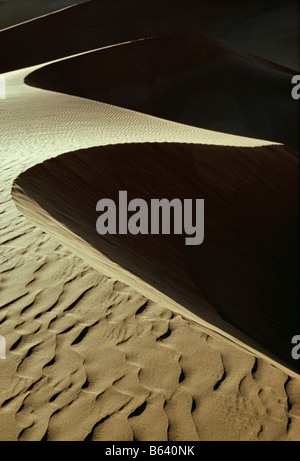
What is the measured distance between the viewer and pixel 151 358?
3.64 meters

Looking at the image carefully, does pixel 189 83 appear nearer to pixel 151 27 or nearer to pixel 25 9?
pixel 151 27

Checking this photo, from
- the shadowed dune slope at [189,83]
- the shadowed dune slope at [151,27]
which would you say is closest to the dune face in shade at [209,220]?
the shadowed dune slope at [189,83]

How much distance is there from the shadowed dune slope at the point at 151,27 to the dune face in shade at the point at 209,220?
1309cm

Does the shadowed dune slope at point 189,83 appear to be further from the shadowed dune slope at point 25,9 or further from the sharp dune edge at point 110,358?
the shadowed dune slope at point 25,9

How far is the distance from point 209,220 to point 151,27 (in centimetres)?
1815

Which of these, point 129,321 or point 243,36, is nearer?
point 129,321

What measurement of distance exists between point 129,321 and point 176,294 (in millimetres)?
1393

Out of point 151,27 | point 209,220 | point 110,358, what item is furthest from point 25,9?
point 110,358

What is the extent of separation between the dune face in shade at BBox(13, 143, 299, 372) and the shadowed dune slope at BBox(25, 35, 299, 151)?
15.0ft

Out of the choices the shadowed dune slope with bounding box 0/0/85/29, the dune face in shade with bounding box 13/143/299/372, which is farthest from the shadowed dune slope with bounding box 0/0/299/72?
the dune face in shade with bounding box 13/143/299/372

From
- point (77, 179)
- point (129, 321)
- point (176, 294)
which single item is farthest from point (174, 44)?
point (129, 321)

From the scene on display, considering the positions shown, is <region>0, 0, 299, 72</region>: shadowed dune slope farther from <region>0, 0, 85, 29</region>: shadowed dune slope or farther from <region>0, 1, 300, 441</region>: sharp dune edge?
<region>0, 1, 300, 441</region>: sharp dune edge

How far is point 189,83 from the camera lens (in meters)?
16.1

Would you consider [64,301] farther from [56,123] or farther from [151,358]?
[56,123]
